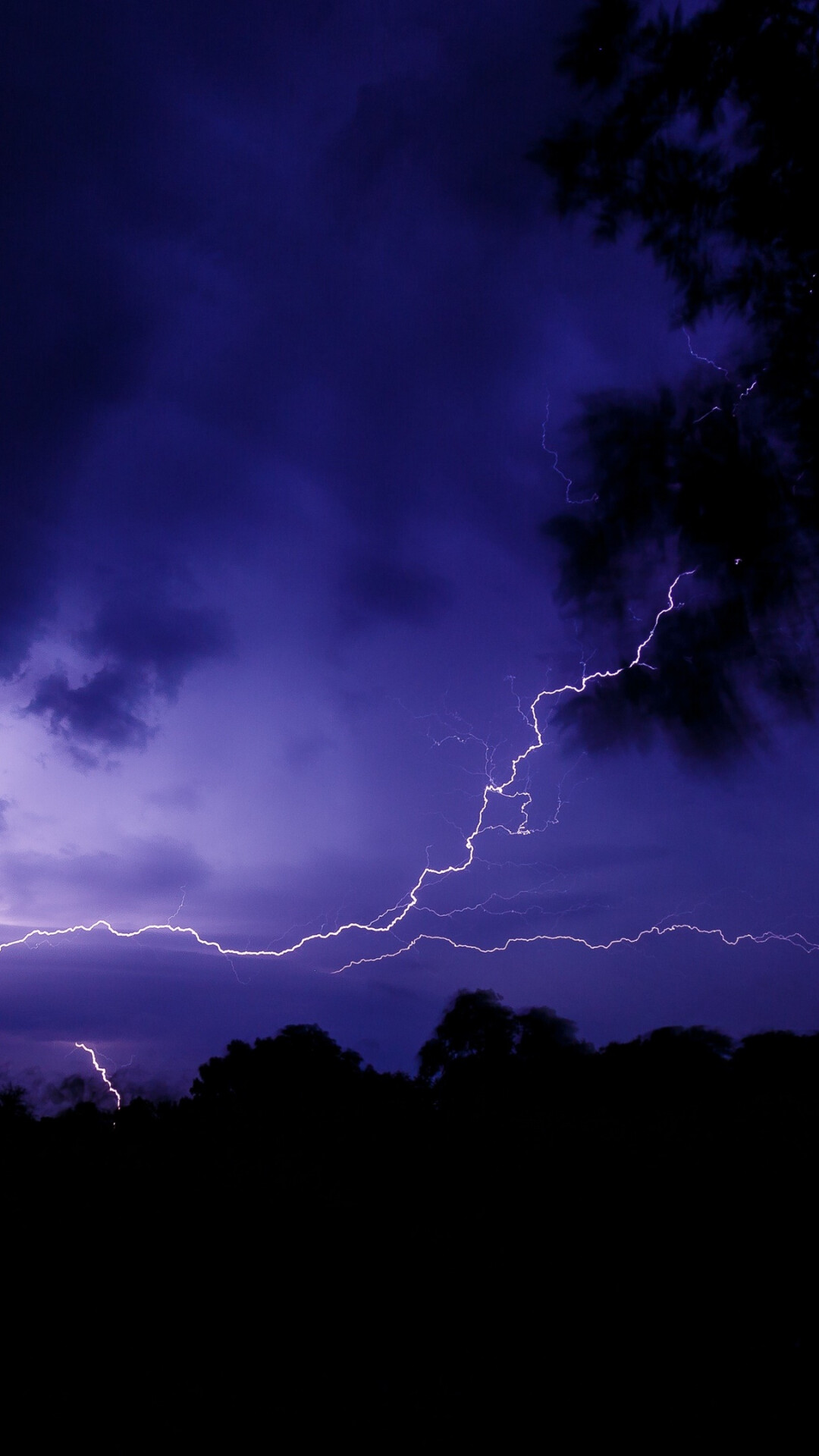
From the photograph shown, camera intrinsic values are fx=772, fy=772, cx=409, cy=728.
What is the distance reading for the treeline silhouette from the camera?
2885 millimetres

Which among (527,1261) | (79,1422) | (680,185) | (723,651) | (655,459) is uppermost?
(680,185)

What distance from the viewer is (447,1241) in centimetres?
364

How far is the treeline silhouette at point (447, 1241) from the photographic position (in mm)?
2885

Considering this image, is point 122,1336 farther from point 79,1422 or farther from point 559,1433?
point 559,1433

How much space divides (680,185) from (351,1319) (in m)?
8.54

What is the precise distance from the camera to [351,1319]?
3.11 meters

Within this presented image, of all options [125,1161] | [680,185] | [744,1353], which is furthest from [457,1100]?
[680,185]

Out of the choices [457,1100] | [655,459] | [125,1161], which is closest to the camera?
[125,1161]

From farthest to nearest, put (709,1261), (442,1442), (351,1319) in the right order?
(709,1261), (351,1319), (442,1442)

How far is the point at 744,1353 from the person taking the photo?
2.86 metres

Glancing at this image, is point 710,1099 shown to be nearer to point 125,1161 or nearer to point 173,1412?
point 125,1161

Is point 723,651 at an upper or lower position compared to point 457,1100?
upper

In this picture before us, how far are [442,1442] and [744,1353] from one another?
1185 millimetres

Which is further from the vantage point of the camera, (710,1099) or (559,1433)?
(710,1099)
